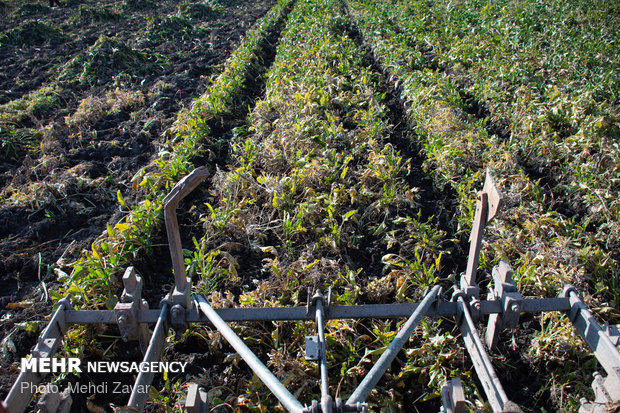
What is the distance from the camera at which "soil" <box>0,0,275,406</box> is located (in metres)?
3.56

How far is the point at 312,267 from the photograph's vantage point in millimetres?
3348

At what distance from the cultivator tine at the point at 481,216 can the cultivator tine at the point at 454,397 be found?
59cm

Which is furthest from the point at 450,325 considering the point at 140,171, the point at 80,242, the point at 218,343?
the point at 140,171

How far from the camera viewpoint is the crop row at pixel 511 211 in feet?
10.1

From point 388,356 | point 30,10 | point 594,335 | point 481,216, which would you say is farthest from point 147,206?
point 30,10

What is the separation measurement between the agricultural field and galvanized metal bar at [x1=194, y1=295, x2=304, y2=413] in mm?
564

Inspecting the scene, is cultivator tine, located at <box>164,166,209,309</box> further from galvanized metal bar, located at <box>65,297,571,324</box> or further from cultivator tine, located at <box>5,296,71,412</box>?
cultivator tine, located at <box>5,296,71,412</box>

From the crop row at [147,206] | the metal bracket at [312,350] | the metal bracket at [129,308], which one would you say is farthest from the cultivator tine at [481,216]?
the crop row at [147,206]

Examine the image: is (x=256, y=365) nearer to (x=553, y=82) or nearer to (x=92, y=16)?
(x=553, y=82)

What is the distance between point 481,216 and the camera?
6.82ft

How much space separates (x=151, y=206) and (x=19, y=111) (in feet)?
15.5

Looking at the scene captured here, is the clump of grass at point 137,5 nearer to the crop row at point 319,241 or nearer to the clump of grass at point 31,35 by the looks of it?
the clump of grass at point 31,35

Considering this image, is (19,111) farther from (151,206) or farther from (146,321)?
(146,321)

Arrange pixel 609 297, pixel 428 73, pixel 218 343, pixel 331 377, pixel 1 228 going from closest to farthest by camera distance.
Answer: pixel 331 377
pixel 218 343
pixel 609 297
pixel 1 228
pixel 428 73
